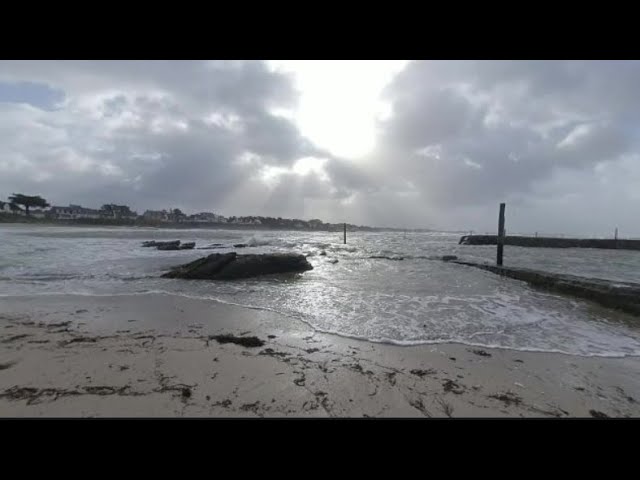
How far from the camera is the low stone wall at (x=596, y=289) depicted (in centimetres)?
853

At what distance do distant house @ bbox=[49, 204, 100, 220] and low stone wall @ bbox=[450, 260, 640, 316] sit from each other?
12587cm

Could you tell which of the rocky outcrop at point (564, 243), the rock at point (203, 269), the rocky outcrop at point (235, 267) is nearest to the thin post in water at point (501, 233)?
the rocky outcrop at point (235, 267)

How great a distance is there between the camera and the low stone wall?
8534 mm

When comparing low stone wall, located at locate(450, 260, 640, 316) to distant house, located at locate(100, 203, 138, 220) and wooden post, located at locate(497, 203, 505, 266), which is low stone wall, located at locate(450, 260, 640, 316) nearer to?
wooden post, located at locate(497, 203, 505, 266)

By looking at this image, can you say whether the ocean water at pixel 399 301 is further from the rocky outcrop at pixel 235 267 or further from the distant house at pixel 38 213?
the distant house at pixel 38 213

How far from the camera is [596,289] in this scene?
970 cm

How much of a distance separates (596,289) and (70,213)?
144580 mm

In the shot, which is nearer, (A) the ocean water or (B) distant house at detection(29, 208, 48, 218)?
(A) the ocean water

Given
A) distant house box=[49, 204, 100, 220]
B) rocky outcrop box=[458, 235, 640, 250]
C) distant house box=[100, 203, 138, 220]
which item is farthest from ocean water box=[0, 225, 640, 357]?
distant house box=[100, 203, 138, 220]

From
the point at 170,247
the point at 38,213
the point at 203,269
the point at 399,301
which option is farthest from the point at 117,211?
the point at 399,301

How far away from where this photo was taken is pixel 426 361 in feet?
15.6

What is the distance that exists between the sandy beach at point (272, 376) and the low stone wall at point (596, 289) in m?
4.70

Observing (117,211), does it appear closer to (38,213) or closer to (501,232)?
(38,213)

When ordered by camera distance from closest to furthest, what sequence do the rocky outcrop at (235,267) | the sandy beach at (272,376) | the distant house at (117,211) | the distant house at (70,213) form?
the sandy beach at (272,376)
the rocky outcrop at (235,267)
the distant house at (70,213)
the distant house at (117,211)
